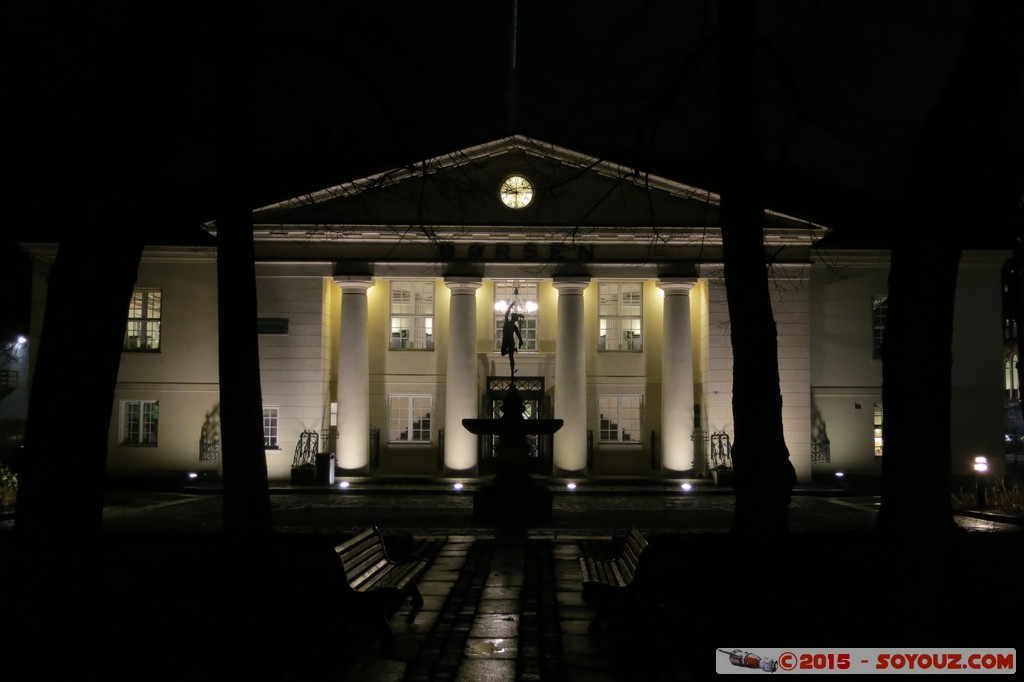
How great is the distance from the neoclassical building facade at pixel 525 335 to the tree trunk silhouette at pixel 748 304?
53.9 feet

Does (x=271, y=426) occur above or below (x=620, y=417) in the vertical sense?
below

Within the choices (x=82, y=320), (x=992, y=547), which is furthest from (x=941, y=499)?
(x=992, y=547)

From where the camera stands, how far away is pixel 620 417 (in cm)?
3064

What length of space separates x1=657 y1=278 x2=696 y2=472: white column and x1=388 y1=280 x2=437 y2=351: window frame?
8.12m

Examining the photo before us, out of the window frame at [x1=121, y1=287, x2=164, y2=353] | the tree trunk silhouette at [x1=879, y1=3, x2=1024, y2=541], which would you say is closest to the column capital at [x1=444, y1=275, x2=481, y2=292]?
the window frame at [x1=121, y1=287, x2=164, y2=353]

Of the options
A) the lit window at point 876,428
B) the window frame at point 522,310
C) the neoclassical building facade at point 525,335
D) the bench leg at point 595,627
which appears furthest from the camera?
the window frame at point 522,310

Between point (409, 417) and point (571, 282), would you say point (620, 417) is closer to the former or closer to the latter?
point (571, 282)

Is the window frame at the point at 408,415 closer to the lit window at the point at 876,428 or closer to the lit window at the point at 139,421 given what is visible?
the lit window at the point at 139,421

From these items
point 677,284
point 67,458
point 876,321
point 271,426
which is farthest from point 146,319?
point 67,458

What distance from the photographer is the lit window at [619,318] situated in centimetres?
3091

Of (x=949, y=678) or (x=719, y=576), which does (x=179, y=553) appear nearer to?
(x=719, y=576)

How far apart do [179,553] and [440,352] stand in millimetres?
18957

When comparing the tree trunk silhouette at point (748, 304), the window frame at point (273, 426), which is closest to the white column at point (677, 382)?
the window frame at point (273, 426)

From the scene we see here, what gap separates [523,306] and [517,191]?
441 centimetres
